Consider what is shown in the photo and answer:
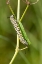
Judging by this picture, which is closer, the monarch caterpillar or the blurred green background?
the monarch caterpillar

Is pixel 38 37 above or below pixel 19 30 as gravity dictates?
below

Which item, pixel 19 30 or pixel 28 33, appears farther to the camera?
pixel 28 33

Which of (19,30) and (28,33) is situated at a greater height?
(19,30)

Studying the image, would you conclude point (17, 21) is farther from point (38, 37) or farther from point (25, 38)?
point (38, 37)

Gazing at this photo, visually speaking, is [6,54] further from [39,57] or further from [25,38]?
[25,38]

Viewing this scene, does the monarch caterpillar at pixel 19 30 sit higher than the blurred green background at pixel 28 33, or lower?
higher

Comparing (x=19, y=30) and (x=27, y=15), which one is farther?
(x=27, y=15)

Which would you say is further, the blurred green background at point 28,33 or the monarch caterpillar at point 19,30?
the blurred green background at point 28,33

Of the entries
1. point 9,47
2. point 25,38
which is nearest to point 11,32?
point 9,47

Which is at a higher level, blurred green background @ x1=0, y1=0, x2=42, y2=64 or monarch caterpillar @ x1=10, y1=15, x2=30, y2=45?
monarch caterpillar @ x1=10, y1=15, x2=30, y2=45
